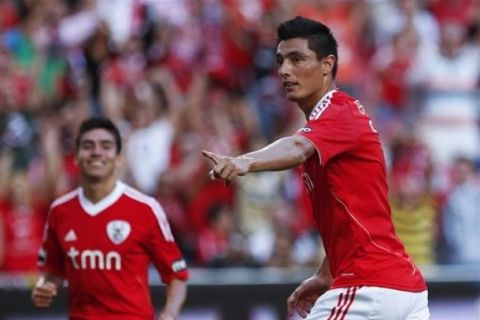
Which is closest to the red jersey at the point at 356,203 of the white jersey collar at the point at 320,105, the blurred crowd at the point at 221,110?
the white jersey collar at the point at 320,105

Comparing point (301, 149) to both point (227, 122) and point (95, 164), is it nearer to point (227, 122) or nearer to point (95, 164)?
point (95, 164)

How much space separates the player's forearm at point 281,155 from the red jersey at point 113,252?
2.08 m

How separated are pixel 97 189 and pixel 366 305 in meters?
2.32

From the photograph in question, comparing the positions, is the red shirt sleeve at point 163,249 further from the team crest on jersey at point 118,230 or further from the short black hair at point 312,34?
the short black hair at point 312,34

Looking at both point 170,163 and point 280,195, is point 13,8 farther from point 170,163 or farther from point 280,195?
point 280,195

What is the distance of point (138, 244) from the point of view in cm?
747

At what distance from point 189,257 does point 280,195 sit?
1353mm

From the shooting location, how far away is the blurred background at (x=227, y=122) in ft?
37.3

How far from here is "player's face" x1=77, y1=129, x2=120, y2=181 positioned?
757 centimetres

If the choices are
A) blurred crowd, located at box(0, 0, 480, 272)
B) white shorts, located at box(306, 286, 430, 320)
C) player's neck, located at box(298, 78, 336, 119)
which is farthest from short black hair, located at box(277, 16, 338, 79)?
blurred crowd, located at box(0, 0, 480, 272)

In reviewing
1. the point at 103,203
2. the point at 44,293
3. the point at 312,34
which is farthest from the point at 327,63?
the point at 44,293

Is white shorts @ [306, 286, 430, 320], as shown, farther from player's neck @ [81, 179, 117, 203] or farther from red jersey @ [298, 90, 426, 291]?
player's neck @ [81, 179, 117, 203]

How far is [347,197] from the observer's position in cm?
591

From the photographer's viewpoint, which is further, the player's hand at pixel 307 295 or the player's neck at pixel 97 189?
the player's neck at pixel 97 189
